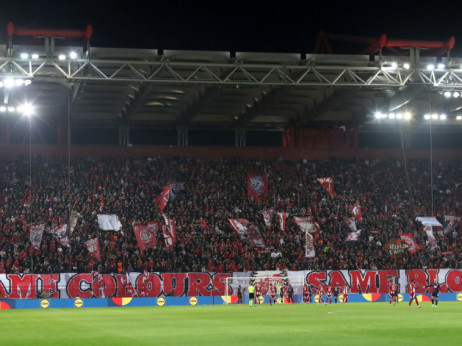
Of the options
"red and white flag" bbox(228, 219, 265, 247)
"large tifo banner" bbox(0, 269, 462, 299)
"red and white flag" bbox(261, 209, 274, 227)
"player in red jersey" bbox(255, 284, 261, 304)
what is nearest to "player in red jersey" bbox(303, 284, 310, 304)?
"large tifo banner" bbox(0, 269, 462, 299)

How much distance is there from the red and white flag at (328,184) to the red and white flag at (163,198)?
11.6m

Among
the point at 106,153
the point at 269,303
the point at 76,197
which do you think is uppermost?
the point at 106,153

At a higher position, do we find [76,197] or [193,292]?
[76,197]

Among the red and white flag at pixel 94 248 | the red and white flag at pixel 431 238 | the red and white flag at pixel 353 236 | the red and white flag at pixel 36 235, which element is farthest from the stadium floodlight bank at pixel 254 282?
the red and white flag at pixel 36 235

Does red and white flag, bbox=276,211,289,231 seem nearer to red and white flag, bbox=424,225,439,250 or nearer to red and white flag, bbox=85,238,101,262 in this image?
red and white flag, bbox=424,225,439,250

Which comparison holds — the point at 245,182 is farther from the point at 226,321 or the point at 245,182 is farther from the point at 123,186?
the point at 226,321

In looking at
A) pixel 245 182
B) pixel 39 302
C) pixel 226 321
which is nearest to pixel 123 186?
pixel 245 182

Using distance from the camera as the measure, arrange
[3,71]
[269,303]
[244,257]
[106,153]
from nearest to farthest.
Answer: [3,71]
[269,303]
[244,257]
[106,153]

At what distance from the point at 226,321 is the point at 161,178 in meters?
28.3

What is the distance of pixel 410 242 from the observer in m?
52.7

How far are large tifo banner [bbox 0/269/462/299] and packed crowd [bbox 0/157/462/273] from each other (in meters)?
0.80

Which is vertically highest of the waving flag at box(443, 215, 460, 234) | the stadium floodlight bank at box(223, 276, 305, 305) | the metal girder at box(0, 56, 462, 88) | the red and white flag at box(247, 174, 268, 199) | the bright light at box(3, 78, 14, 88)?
the metal girder at box(0, 56, 462, 88)

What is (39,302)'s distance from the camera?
42250 millimetres

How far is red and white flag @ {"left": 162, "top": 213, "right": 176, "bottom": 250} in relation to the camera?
49.7 metres
